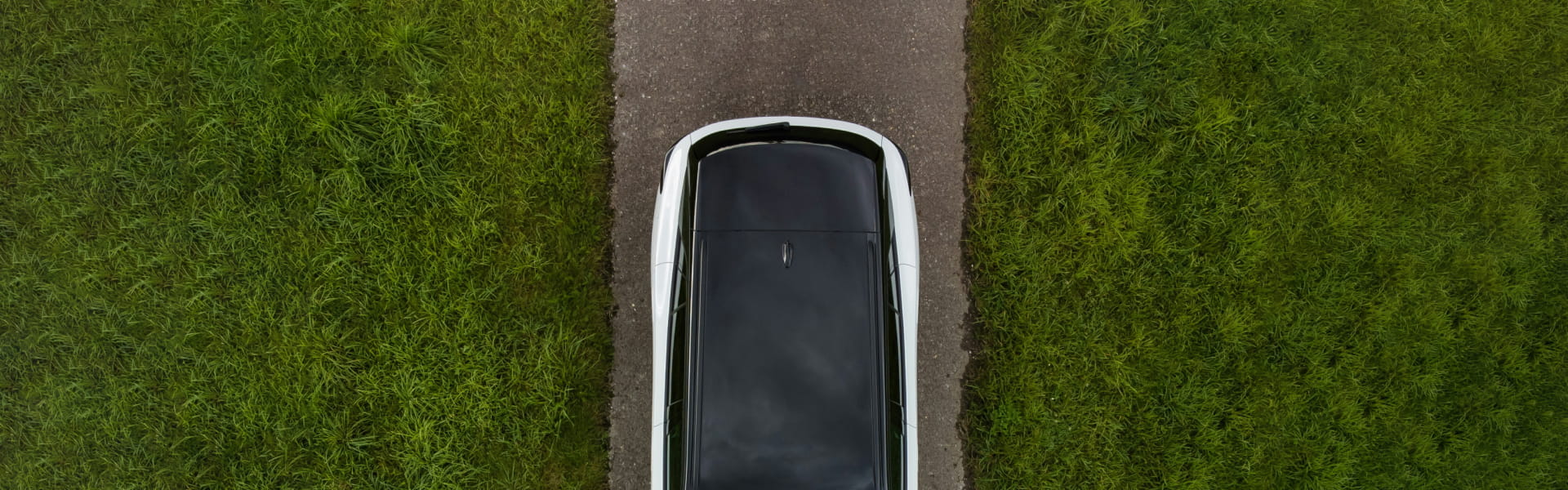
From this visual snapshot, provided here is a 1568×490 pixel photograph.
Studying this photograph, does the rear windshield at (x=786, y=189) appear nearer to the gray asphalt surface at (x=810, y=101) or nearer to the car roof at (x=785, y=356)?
the car roof at (x=785, y=356)

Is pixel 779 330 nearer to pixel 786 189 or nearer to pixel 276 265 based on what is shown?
pixel 786 189

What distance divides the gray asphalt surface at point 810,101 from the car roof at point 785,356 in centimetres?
117

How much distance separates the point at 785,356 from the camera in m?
3.07

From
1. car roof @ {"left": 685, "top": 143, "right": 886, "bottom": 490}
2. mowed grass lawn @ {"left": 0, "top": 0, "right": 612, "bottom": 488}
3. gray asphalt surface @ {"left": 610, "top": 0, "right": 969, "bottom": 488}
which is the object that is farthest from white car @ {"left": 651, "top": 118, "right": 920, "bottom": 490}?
mowed grass lawn @ {"left": 0, "top": 0, "right": 612, "bottom": 488}

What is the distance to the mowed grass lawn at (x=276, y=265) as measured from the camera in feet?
13.0

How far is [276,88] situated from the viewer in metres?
4.04

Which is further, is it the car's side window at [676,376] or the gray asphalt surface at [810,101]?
the gray asphalt surface at [810,101]

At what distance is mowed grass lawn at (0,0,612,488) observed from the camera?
13.0 ft

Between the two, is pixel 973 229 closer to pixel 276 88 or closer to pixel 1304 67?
pixel 1304 67

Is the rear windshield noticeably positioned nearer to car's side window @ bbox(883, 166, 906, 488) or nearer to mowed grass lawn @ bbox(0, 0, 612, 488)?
car's side window @ bbox(883, 166, 906, 488)

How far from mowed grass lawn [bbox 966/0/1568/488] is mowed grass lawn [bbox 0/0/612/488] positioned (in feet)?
9.95

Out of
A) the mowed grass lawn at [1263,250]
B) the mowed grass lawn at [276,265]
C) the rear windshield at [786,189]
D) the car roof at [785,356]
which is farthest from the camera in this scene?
the mowed grass lawn at [1263,250]

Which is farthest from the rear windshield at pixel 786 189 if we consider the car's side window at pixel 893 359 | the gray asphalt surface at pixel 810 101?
the gray asphalt surface at pixel 810 101

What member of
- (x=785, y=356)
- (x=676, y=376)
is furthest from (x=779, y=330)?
(x=676, y=376)
